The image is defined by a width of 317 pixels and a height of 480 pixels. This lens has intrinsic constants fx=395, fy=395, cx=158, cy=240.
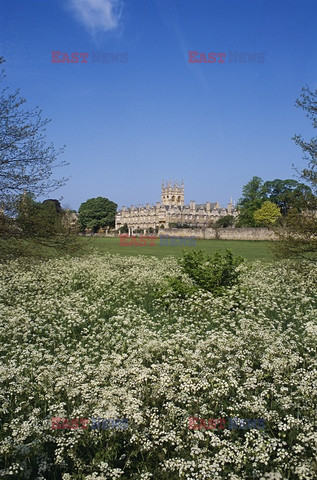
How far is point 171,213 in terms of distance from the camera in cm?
15162

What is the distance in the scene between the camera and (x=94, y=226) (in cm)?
13375

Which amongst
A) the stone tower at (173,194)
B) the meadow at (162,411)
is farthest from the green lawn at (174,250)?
the stone tower at (173,194)

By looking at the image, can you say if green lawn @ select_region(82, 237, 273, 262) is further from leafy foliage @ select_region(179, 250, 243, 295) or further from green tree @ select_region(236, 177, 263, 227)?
green tree @ select_region(236, 177, 263, 227)

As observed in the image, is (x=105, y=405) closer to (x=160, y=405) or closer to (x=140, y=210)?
(x=160, y=405)

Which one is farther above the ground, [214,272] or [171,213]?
[171,213]

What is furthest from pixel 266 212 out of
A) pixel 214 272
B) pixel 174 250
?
pixel 214 272

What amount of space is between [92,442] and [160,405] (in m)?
1.23

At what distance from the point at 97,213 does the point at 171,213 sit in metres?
31.4

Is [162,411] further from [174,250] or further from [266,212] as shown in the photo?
[266,212]

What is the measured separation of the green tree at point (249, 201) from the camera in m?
95.4

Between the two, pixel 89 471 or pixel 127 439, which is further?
pixel 127 439

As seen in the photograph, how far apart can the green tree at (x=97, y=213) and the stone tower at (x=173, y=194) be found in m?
44.6

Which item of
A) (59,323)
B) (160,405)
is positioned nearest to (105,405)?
(160,405)

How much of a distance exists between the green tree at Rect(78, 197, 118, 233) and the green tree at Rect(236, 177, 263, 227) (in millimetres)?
49206
